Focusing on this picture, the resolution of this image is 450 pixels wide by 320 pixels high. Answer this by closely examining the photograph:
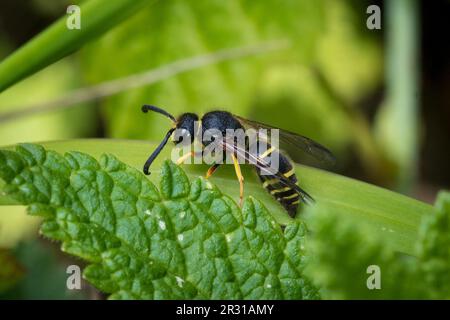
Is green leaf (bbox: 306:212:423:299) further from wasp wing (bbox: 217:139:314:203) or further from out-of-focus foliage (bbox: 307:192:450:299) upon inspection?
wasp wing (bbox: 217:139:314:203)

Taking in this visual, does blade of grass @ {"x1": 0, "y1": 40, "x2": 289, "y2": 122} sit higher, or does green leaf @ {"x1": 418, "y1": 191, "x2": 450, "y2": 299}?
blade of grass @ {"x1": 0, "y1": 40, "x2": 289, "y2": 122}

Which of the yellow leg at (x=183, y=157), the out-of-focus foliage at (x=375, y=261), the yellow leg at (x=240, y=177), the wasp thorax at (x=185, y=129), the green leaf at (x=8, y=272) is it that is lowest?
the green leaf at (x=8, y=272)

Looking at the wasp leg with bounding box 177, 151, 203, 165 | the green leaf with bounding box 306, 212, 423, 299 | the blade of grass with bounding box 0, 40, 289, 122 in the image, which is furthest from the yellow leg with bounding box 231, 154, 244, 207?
the green leaf with bounding box 306, 212, 423, 299

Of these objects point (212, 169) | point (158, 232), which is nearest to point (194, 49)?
point (212, 169)

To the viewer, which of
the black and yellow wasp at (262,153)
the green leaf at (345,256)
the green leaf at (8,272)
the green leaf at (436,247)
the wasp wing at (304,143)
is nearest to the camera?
the green leaf at (345,256)

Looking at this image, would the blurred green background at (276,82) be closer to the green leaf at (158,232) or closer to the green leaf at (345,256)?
the green leaf at (158,232)

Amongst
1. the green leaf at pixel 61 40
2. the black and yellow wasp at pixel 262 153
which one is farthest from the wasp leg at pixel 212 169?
the green leaf at pixel 61 40

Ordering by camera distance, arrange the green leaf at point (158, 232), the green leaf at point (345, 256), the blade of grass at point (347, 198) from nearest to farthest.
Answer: the green leaf at point (345, 256) → the green leaf at point (158, 232) → the blade of grass at point (347, 198)
